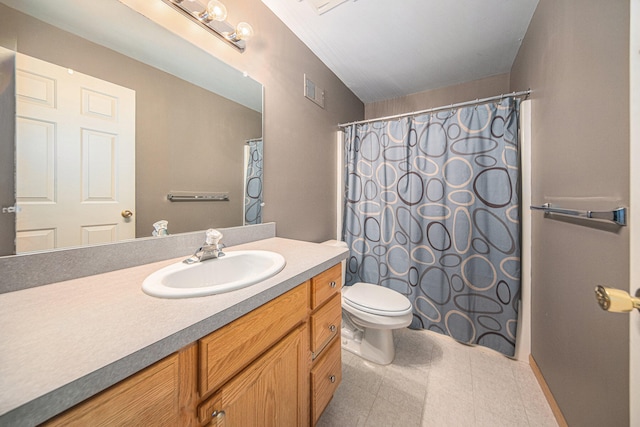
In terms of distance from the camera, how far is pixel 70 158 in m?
0.70

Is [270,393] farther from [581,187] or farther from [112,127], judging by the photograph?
[581,187]

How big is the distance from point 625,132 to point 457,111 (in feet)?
3.59

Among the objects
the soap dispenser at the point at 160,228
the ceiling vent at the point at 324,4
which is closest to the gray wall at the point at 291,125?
the ceiling vent at the point at 324,4

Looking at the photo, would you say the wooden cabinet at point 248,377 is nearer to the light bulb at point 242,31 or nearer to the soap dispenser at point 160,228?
the soap dispenser at point 160,228

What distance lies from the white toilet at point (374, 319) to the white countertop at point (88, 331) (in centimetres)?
86

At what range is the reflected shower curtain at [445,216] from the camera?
59.0 inches

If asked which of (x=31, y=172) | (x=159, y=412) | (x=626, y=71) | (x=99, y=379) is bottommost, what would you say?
(x=159, y=412)

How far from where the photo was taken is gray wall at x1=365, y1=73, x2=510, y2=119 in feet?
6.62

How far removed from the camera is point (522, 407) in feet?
3.78

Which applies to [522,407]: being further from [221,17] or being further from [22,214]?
[221,17]

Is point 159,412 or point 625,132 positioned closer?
point 159,412

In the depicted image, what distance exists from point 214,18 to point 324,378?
1.70 meters

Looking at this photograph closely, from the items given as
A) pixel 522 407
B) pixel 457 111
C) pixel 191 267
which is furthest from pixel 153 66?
pixel 522 407

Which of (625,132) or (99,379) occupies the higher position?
(625,132)
